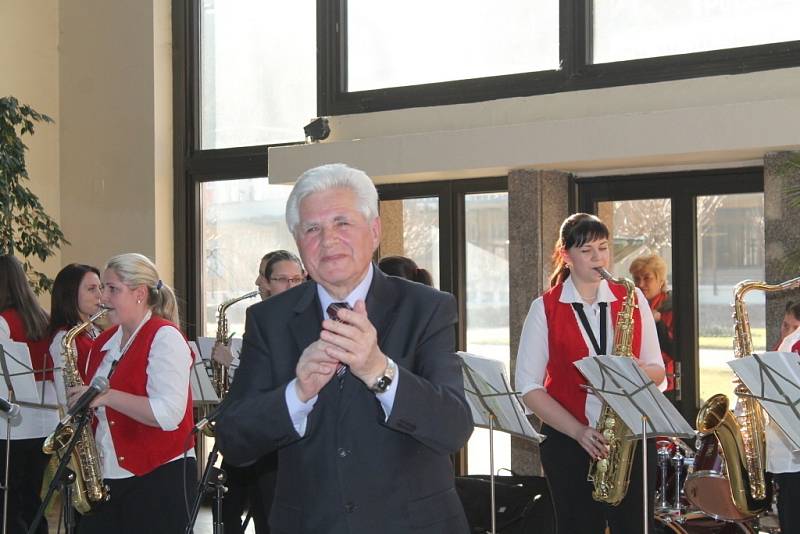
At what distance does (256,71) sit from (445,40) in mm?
1612

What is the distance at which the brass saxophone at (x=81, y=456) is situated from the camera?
4.25 metres

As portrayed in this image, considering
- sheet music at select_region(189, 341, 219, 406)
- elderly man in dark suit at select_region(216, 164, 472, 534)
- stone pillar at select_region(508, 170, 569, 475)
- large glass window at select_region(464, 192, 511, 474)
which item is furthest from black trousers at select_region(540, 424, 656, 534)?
large glass window at select_region(464, 192, 511, 474)

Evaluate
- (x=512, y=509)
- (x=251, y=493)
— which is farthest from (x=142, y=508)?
(x=512, y=509)

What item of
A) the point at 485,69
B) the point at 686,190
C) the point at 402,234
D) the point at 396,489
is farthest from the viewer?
the point at 402,234

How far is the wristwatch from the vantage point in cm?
194

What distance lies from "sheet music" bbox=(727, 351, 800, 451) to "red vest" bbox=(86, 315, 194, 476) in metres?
1.95

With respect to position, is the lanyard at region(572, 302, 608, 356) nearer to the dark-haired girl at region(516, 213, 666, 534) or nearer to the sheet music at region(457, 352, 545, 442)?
the dark-haired girl at region(516, 213, 666, 534)

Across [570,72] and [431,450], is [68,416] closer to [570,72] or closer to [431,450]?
[431,450]

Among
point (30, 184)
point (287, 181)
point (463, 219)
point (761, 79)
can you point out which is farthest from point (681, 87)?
point (30, 184)

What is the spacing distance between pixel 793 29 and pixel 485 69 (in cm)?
185

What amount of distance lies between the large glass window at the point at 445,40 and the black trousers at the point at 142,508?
3.68 metres

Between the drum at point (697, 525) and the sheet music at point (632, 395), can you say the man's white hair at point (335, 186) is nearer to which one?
the sheet music at point (632, 395)

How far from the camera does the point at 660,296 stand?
6395 mm

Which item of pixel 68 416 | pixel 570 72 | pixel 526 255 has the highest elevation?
pixel 570 72
